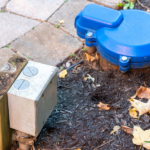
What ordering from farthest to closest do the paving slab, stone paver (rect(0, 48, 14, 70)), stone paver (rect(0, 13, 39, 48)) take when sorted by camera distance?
1. stone paver (rect(0, 13, 39, 48))
2. the paving slab
3. stone paver (rect(0, 48, 14, 70))

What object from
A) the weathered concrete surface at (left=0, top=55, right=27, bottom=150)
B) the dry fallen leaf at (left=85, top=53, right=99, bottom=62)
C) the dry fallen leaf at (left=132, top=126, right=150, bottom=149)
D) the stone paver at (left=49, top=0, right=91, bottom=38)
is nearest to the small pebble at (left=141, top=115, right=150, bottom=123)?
the dry fallen leaf at (left=132, top=126, right=150, bottom=149)

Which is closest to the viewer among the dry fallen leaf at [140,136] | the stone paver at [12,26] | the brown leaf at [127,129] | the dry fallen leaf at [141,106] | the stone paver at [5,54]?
the dry fallen leaf at [140,136]

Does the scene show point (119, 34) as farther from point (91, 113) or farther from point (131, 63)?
point (91, 113)

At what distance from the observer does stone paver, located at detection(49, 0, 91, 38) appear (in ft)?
10.0

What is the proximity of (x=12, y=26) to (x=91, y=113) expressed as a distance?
5.31 feet

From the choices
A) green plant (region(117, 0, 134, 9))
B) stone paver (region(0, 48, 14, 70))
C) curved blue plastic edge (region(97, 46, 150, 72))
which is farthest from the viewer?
green plant (region(117, 0, 134, 9))

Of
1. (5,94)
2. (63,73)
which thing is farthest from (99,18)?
(5,94)

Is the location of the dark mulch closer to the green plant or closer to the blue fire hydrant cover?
the blue fire hydrant cover

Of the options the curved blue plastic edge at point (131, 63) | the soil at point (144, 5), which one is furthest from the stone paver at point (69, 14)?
the curved blue plastic edge at point (131, 63)

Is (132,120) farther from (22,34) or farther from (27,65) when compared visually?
(22,34)

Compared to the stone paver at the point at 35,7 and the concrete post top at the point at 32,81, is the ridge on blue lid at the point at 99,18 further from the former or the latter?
the stone paver at the point at 35,7

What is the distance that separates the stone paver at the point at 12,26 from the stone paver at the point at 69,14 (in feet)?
0.96

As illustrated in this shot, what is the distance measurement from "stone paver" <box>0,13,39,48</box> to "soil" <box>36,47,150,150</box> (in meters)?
0.89

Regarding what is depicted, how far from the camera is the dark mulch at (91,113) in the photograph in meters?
1.87
